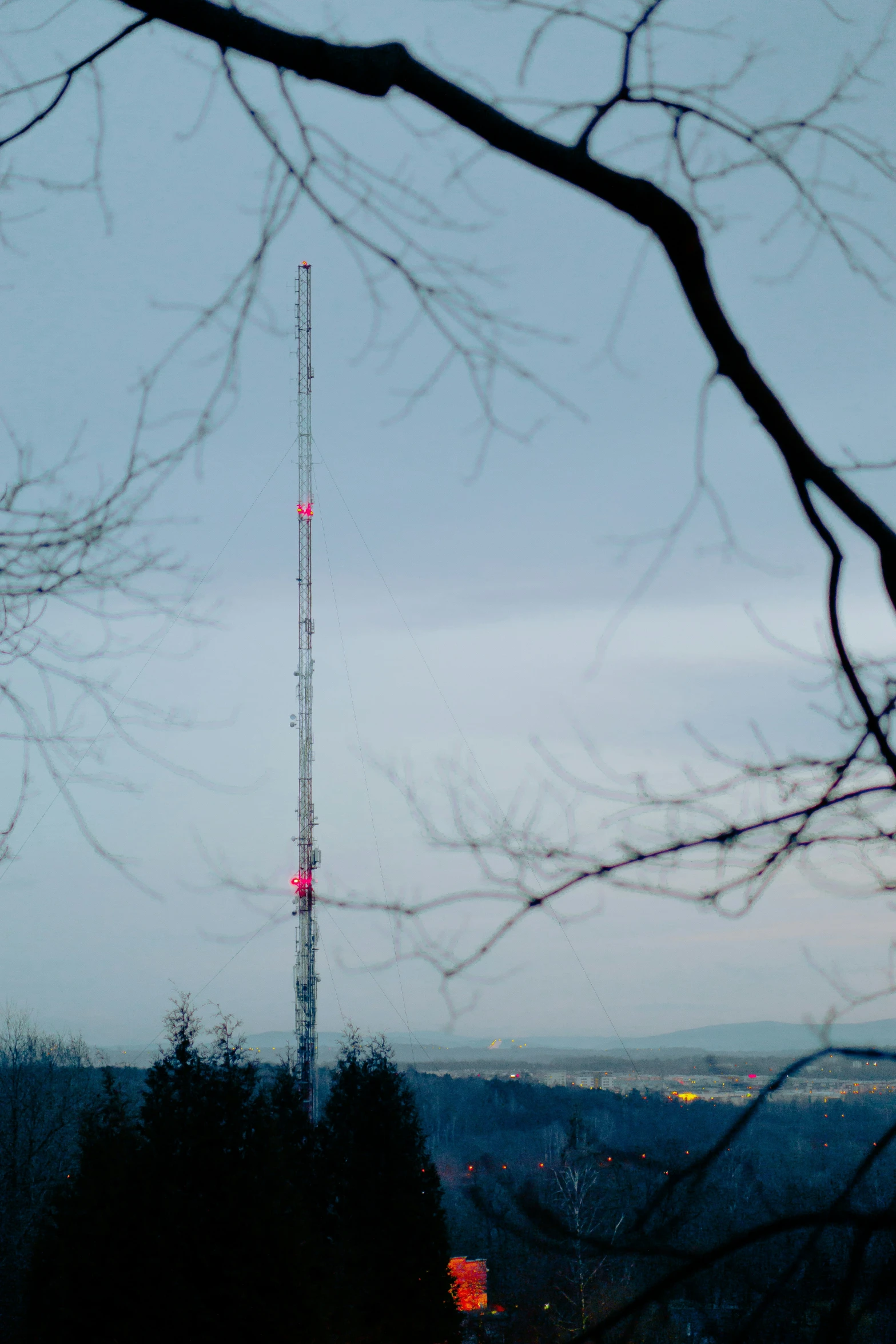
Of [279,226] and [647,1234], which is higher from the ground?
[279,226]

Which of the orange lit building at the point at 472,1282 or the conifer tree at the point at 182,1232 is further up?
the conifer tree at the point at 182,1232

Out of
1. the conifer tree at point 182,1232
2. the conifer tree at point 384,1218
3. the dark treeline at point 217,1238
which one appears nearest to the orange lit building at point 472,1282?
the conifer tree at point 384,1218

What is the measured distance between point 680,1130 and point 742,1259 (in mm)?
40059

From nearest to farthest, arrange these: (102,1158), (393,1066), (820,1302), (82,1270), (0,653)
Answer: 1. (820,1302)
2. (0,653)
3. (82,1270)
4. (102,1158)
5. (393,1066)

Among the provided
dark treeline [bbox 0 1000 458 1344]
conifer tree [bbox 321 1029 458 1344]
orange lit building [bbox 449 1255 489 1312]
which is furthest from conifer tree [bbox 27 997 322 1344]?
orange lit building [bbox 449 1255 489 1312]

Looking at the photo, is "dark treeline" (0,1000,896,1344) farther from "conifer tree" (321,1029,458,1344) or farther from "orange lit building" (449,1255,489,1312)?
"orange lit building" (449,1255,489,1312)

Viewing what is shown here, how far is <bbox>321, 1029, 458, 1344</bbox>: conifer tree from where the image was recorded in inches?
555

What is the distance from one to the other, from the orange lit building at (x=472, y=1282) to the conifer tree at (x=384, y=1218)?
8.39m

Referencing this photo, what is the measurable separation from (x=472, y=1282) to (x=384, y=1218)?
11.7 metres

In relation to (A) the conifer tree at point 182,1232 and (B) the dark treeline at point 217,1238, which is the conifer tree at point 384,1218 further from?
(A) the conifer tree at point 182,1232

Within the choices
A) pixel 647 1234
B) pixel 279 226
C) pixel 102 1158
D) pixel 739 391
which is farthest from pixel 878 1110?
pixel 102 1158

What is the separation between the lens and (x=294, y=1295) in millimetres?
10500

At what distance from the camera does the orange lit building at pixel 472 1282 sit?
23484mm

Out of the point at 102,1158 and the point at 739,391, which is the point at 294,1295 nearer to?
the point at 102,1158
